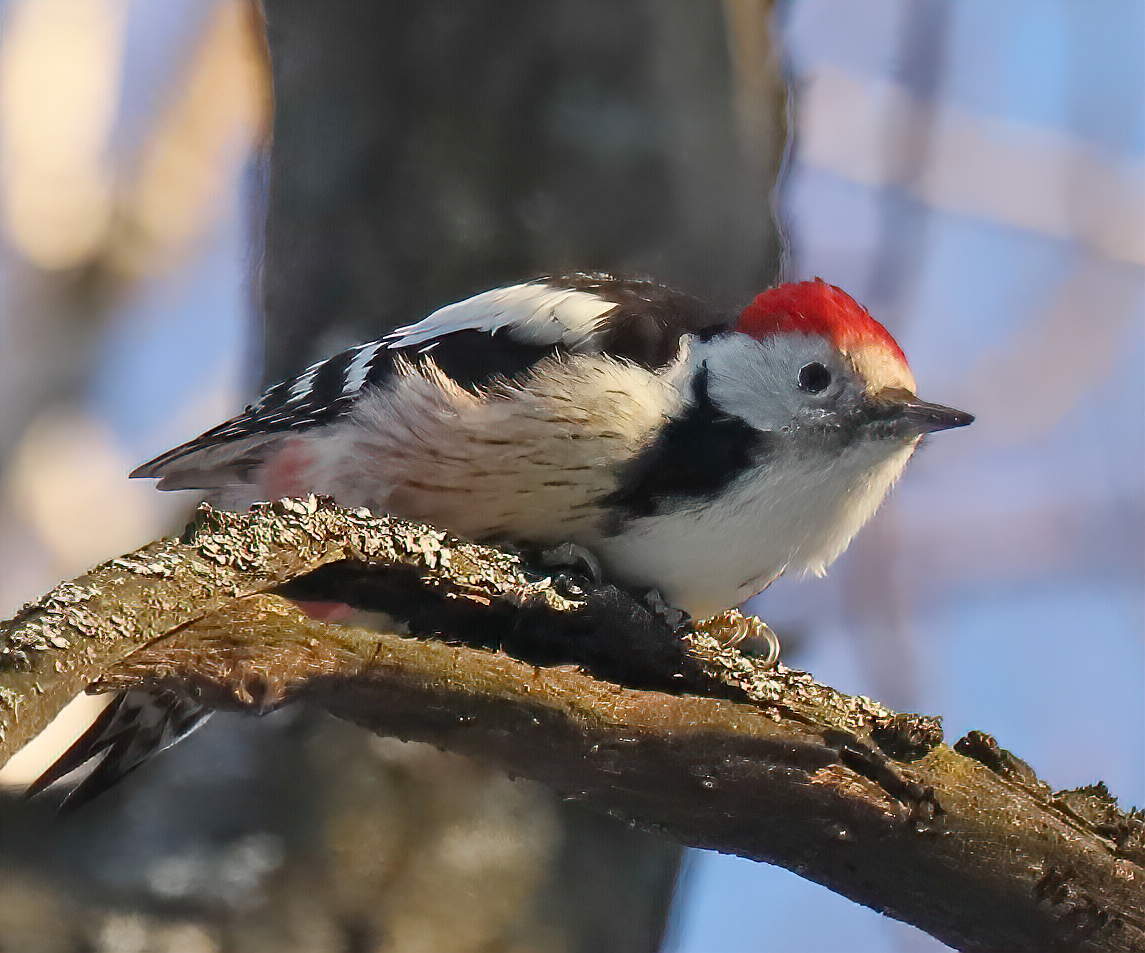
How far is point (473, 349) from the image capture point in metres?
2.46

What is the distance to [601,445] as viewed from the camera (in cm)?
223

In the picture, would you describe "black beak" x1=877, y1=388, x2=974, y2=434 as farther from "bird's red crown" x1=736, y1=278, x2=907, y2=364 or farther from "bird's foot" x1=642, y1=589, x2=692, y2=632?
"bird's foot" x1=642, y1=589, x2=692, y2=632

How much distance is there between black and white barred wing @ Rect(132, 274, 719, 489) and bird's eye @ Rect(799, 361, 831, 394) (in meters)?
0.24

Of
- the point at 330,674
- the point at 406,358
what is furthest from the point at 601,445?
the point at 330,674

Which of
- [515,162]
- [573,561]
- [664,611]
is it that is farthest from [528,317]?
[515,162]

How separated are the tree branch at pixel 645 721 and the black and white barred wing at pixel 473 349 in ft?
1.75

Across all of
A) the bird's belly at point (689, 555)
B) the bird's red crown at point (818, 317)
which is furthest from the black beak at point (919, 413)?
the bird's belly at point (689, 555)

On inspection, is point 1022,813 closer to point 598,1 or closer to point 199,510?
point 199,510

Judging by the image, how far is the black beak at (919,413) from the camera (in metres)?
2.29

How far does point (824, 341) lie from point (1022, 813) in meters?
0.92

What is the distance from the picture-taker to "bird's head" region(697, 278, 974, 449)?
239 centimetres

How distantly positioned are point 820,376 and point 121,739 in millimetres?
1402

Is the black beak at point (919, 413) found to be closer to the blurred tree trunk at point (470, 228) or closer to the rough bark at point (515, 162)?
the blurred tree trunk at point (470, 228)

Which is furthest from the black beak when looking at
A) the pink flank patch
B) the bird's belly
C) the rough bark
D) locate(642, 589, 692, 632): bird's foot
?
the pink flank patch
